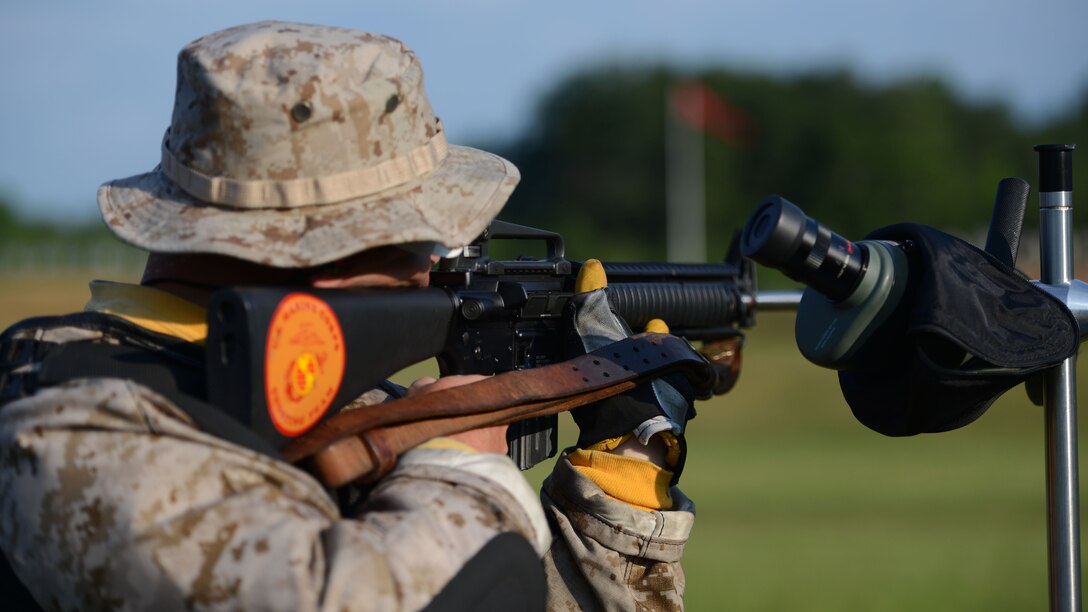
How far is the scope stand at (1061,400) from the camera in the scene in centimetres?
281

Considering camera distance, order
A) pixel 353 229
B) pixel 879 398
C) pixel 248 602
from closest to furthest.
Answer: pixel 248 602
pixel 353 229
pixel 879 398

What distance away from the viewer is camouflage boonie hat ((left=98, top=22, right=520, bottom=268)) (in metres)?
2.54

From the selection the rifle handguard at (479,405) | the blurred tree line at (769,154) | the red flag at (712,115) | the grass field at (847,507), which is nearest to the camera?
the rifle handguard at (479,405)

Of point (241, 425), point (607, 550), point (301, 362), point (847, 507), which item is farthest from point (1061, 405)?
point (847, 507)

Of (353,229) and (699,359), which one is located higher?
(353,229)

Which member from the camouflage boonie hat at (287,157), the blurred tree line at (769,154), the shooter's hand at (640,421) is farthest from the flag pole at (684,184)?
the camouflage boonie hat at (287,157)

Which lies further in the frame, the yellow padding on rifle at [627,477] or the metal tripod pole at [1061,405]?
the yellow padding on rifle at [627,477]

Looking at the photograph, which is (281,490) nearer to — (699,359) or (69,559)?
(69,559)

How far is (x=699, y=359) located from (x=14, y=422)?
65.1 inches

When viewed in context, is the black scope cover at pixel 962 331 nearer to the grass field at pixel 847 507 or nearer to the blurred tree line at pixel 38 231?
the grass field at pixel 847 507

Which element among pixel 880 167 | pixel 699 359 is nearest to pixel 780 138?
pixel 880 167

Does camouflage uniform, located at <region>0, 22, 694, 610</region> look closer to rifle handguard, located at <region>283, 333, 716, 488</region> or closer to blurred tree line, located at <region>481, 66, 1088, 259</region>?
rifle handguard, located at <region>283, 333, 716, 488</region>

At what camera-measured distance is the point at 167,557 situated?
2.16 meters

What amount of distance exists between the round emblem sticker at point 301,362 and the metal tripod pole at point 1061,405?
154cm
